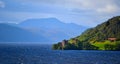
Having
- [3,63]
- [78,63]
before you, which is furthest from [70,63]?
[3,63]

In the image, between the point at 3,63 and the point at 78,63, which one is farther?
the point at 78,63

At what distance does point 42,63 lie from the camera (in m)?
159

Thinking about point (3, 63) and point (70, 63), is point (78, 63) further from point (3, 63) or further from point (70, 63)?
point (3, 63)

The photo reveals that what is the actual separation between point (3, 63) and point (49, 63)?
2203cm

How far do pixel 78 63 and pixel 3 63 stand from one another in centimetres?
3611

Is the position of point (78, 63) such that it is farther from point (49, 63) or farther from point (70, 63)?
point (49, 63)

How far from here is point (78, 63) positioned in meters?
162

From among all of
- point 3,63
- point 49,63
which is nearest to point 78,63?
point 49,63

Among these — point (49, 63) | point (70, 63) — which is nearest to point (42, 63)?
point (49, 63)

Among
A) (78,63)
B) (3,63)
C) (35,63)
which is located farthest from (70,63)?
(3,63)

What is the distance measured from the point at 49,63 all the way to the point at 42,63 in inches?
132

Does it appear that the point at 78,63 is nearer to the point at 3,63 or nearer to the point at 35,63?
the point at 35,63

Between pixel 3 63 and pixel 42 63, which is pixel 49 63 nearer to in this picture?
pixel 42 63

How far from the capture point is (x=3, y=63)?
152 meters
